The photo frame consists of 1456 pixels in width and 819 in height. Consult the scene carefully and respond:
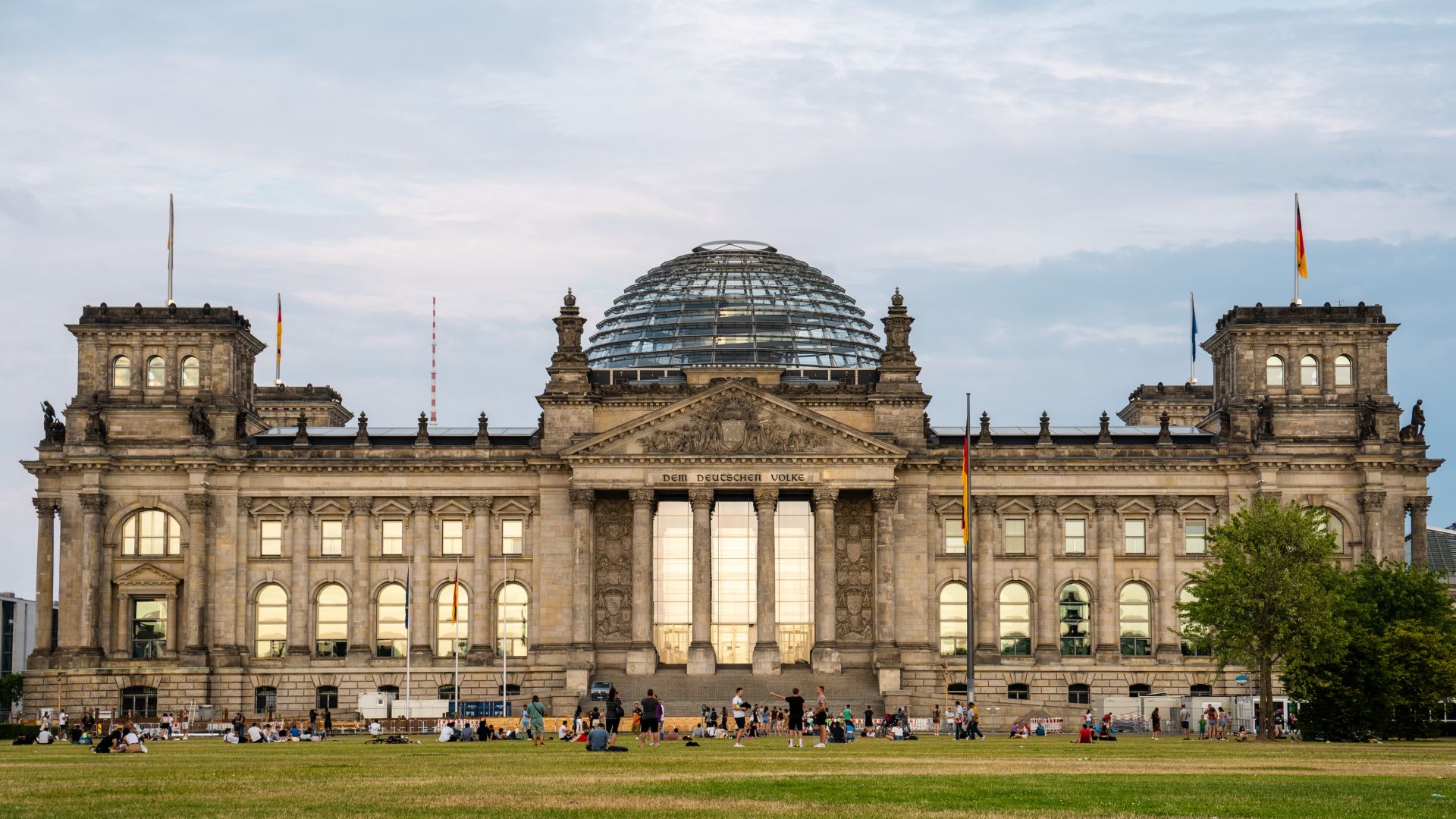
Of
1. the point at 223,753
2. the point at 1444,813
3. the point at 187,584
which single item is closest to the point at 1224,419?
the point at 187,584

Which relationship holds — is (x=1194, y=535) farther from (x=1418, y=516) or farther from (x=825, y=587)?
(x=825, y=587)

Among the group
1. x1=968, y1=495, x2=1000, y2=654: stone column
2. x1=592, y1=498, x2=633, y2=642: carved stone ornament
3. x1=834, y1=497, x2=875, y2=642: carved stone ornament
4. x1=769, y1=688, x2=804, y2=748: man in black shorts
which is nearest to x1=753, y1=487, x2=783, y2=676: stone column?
x1=834, y1=497, x2=875, y2=642: carved stone ornament

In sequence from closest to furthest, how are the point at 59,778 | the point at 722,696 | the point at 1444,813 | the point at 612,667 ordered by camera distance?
the point at 1444,813 < the point at 59,778 < the point at 722,696 < the point at 612,667

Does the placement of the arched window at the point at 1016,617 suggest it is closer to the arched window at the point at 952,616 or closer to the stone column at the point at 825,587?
the arched window at the point at 952,616

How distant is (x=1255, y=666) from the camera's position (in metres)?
88.6

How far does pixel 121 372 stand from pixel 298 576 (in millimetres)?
15825

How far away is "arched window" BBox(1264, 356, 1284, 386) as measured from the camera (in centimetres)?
11831

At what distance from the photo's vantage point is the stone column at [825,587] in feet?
363

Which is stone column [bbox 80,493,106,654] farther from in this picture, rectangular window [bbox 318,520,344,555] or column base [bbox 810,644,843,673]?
column base [bbox 810,644,843,673]

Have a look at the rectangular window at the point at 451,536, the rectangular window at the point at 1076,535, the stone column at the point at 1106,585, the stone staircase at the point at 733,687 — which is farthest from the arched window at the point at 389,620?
the stone column at the point at 1106,585

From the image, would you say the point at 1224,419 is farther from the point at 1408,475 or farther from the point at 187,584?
the point at 187,584

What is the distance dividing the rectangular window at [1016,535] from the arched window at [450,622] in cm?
3107

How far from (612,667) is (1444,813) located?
81742 mm

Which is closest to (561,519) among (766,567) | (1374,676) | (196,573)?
(766,567)
